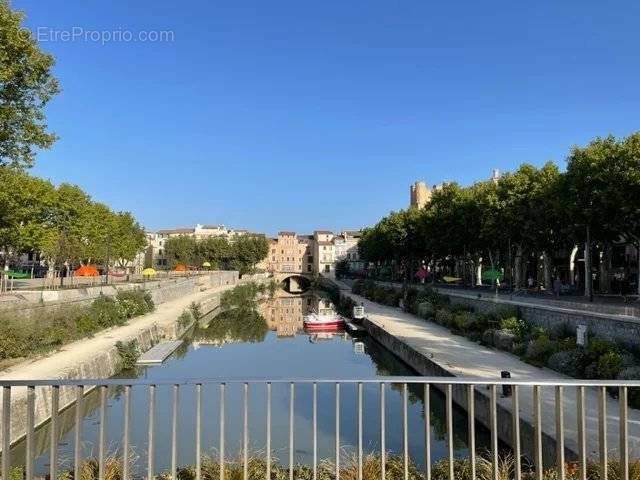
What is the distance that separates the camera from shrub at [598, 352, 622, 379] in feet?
54.4

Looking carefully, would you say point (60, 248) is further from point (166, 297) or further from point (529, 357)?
point (529, 357)

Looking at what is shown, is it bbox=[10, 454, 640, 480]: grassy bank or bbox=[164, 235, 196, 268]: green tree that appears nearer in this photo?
bbox=[10, 454, 640, 480]: grassy bank

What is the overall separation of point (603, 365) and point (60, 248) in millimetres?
41875

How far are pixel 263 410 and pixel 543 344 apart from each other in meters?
10.6

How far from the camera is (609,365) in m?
16.9

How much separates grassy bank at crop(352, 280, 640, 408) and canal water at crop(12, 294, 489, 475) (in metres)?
3.92

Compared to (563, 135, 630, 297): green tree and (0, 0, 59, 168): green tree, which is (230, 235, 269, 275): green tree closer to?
(563, 135, 630, 297): green tree

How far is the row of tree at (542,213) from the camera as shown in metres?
30.6

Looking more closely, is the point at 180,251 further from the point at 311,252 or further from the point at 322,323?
the point at 322,323

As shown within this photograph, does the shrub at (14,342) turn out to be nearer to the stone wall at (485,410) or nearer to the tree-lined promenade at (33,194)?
the tree-lined promenade at (33,194)

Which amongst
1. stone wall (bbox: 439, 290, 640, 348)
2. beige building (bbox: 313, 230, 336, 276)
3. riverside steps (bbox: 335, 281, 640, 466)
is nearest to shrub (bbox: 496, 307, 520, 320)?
stone wall (bbox: 439, 290, 640, 348)

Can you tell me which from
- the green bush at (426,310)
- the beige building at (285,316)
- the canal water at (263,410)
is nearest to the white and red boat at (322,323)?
the beige building at (285,316)

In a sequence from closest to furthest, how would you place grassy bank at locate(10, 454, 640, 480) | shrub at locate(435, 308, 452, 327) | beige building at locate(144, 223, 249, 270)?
grassy bank at locate(10, 454, 640, 480) → shrub at locate(435, 308, 452, 327) → beige building at locate(144, 223, 249, 270)

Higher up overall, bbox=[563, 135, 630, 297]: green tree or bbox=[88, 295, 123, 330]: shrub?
bbox=[563, 135, 630, 297]: green tree
